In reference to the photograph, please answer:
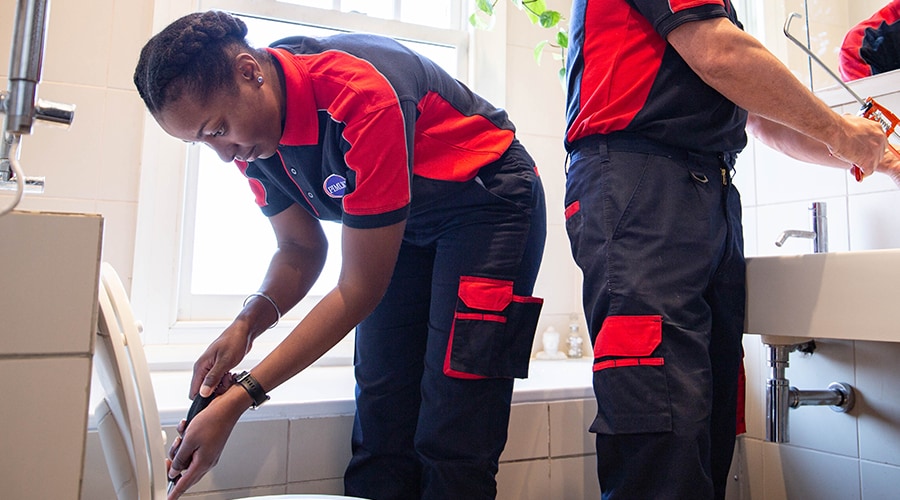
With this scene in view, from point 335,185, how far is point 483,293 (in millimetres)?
286

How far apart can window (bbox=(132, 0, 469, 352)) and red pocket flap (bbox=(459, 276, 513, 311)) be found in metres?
1.01

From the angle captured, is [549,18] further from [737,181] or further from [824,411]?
[824,411]

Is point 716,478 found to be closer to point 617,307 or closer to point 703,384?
point 703,384

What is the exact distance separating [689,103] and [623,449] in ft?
1.57

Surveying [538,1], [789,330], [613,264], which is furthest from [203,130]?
[538,1]

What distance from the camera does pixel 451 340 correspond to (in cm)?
101

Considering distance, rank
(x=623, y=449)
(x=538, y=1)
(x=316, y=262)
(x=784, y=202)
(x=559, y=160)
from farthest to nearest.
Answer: (x=559, y=160) → (x=538, y=1) → (x=784, y=202) → (x=316, y=262) → (x=623, y=449)

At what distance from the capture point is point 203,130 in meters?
0.88

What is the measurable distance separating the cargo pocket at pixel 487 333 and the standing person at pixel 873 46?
0.95 m

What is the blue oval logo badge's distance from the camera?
992mm

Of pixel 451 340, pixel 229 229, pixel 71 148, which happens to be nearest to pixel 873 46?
pixel 451 340

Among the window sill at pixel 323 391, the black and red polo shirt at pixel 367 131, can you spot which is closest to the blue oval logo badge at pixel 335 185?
the black and red polo shirt at pixel 367 131

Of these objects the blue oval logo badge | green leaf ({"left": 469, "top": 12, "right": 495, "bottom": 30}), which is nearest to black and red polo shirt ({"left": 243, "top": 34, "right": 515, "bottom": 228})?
the blue oval logo badge

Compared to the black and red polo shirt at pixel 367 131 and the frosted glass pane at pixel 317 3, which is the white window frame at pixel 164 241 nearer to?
the frosted glass pane at pixel 317 3
